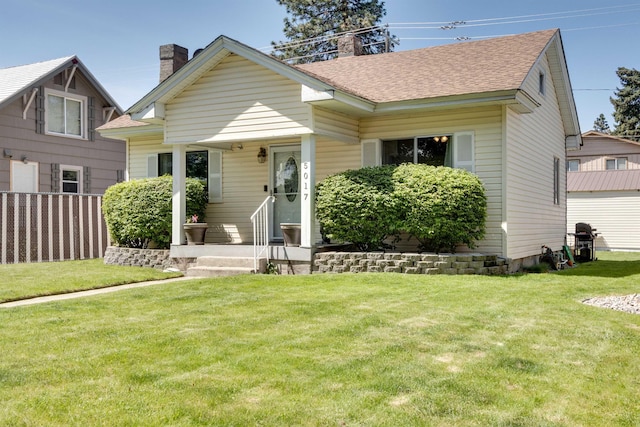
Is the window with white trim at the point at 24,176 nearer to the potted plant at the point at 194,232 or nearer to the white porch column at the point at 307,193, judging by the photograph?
the potted plant at the point at 194,232

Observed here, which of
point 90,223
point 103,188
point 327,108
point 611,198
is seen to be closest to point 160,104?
point 327,108

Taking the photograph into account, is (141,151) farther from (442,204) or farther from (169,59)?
(442,204)

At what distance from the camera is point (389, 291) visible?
8117 mm

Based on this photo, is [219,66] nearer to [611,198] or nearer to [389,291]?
[389,291]

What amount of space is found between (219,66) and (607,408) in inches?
376

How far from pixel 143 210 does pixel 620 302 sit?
9.13m

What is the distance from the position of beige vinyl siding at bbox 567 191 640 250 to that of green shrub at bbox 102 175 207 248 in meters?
17.7

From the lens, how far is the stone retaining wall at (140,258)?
12.1 meters

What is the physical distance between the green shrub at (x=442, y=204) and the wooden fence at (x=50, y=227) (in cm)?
838

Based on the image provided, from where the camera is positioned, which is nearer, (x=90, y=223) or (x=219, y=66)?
(x=219, y=66)

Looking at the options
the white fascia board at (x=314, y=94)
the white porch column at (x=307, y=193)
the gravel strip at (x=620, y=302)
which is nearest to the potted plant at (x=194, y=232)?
the white porch column at (x=307, y=193)

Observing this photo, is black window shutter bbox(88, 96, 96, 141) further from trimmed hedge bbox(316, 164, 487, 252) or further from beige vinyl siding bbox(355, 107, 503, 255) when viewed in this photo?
beige vinyl siding bbox(355, 107, 503, 255)

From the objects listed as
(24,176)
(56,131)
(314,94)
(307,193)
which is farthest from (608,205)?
(24,176)

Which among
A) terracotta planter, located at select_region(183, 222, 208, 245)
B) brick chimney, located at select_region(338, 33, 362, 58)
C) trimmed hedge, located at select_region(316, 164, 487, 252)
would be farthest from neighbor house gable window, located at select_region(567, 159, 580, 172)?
terracotta planter, located at select_region(183, 222, 208, 245)
